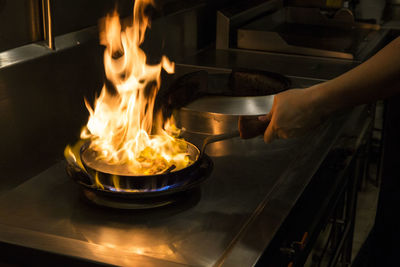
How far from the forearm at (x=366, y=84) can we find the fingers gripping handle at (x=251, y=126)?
0.17m

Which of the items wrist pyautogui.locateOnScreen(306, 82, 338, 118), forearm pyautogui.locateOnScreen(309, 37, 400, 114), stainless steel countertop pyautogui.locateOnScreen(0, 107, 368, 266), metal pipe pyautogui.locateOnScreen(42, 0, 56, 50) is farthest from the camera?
metal pipe pyautogui.locateOnScreen(42, 0, 56, 50)

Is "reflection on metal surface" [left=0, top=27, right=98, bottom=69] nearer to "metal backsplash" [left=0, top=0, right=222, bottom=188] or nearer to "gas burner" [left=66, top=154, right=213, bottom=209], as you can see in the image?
"metal backsplash" [left=0, top=0, right=222, bottom=188]

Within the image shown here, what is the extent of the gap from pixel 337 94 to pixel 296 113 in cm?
10

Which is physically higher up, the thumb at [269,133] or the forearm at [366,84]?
the forearm at [366,84]

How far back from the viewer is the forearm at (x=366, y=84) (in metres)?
1.20

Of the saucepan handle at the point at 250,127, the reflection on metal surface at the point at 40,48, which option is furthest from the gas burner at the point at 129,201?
the reflection on metal surface at the point at 40,48

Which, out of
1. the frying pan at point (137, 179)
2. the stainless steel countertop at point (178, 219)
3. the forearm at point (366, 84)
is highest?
the forearm at point (366, 84)

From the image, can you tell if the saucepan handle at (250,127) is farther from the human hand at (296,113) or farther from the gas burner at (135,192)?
the gas burner at (135,192)

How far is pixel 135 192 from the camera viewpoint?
1.21 meters

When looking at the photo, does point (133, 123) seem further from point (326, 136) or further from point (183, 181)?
point (326, 136)

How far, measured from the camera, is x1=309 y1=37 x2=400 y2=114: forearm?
1195 millimetres

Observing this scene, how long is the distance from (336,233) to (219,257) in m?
0.86

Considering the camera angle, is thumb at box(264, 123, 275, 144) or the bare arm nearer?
the bare arm

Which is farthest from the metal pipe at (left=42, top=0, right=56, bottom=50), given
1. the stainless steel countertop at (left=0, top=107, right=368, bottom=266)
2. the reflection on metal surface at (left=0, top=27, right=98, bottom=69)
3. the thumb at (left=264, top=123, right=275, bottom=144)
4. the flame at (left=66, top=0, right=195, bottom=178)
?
the thumb at (left=264, top=123, right=275, bottom=144)
